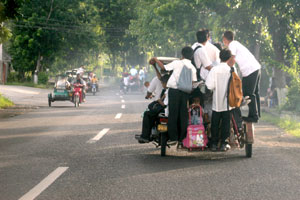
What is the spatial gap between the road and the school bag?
3.88ft

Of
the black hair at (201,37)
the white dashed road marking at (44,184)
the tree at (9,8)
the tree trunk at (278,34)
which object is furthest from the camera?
the tree trunk at (278,34)

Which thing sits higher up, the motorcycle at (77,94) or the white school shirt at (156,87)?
the white school shirt at (156,87)

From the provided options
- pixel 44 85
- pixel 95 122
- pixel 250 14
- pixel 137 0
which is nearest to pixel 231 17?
pixel 250 14

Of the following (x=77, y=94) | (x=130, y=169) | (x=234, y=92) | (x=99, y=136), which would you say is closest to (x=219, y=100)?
(x=234, y=92)

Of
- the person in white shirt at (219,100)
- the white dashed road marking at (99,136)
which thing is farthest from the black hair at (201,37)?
the white dashed road marking at (99,136)

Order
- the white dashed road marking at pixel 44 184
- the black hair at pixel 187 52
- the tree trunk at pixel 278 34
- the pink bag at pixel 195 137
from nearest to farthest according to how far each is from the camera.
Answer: the white dashed road marking at pixel 44 184
the pink bag at pixel 195 137
the black hair at pixel 187 52
the tree trunk at pixel 278 34

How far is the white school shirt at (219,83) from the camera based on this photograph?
28.8ft

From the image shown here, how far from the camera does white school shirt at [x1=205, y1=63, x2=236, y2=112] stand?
8.78 m

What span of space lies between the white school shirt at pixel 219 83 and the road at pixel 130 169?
98 centimetres

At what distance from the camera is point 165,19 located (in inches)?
1558

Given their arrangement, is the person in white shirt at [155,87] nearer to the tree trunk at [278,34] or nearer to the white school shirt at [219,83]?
the white school shirt at [219,83]

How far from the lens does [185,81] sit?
8.76 meters

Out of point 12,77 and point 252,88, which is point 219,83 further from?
point 12,77

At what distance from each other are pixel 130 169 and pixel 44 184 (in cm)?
155
